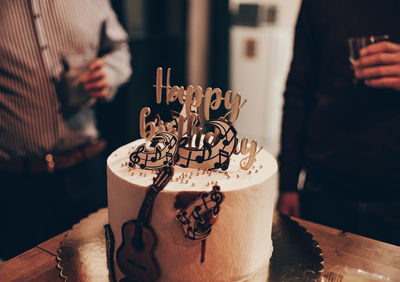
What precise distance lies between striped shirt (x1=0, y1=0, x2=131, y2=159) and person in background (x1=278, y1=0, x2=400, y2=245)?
1.12 metres

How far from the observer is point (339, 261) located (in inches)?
49.7

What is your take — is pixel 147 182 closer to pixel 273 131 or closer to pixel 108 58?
pixel 108 58

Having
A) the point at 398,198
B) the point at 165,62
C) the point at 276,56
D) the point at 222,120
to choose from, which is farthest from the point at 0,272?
the point at 276,56

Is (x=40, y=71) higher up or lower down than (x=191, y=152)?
higher up

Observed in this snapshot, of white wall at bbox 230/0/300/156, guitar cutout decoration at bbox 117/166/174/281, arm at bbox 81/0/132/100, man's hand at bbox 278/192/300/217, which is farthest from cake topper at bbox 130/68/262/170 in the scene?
white wall at bbox 230/0/300/156

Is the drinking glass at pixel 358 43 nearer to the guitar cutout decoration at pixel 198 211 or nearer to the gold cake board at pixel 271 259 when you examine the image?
the gold cake board at pixel 271 259

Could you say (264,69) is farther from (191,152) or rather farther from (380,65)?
(191,152)

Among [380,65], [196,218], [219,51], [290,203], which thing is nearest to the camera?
[196,218]

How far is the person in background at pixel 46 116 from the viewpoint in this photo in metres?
1.86

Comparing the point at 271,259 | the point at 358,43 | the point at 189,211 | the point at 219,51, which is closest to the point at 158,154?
the point at 189,211

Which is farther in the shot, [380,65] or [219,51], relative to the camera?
[219,51]

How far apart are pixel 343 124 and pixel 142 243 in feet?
3.46

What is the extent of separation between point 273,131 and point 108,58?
2.51 metres

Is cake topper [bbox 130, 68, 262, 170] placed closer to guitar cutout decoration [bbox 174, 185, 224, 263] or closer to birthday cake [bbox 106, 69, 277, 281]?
birthday cake [bbox 106, 69, 277, 281]
